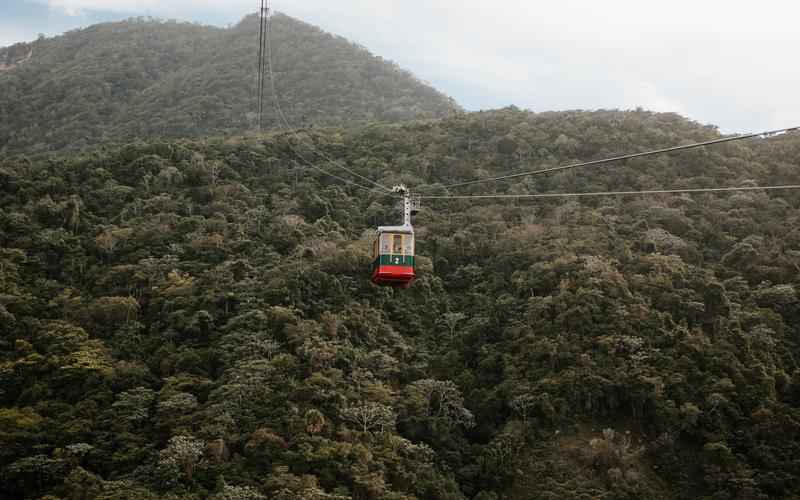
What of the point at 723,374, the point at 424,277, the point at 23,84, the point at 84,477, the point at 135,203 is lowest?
the point at 84,477

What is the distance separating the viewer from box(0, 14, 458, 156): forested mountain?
196 feet

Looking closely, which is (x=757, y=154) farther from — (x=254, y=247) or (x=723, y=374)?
(x=254, y=247)

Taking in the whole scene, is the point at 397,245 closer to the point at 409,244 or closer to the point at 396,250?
the point at 396,250

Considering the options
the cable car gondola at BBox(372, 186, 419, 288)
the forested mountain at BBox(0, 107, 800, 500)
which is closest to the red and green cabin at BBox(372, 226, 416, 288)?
the cable car gondola at BBox(372, 186, 419, 288)

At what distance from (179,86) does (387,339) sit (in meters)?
47.5

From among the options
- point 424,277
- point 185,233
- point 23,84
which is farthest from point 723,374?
point 23,84

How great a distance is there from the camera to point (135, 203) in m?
35.5

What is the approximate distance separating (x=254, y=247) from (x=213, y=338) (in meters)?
6.24

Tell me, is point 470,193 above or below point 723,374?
above

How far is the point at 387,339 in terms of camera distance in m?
30.1

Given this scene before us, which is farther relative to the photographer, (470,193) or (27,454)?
(470,193)

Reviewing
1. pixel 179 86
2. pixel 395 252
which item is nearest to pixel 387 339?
pixel 395 252

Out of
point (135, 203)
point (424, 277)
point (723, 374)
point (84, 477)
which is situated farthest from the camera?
point (135, 203)

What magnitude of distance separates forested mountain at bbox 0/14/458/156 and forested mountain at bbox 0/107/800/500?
69.4 ft
